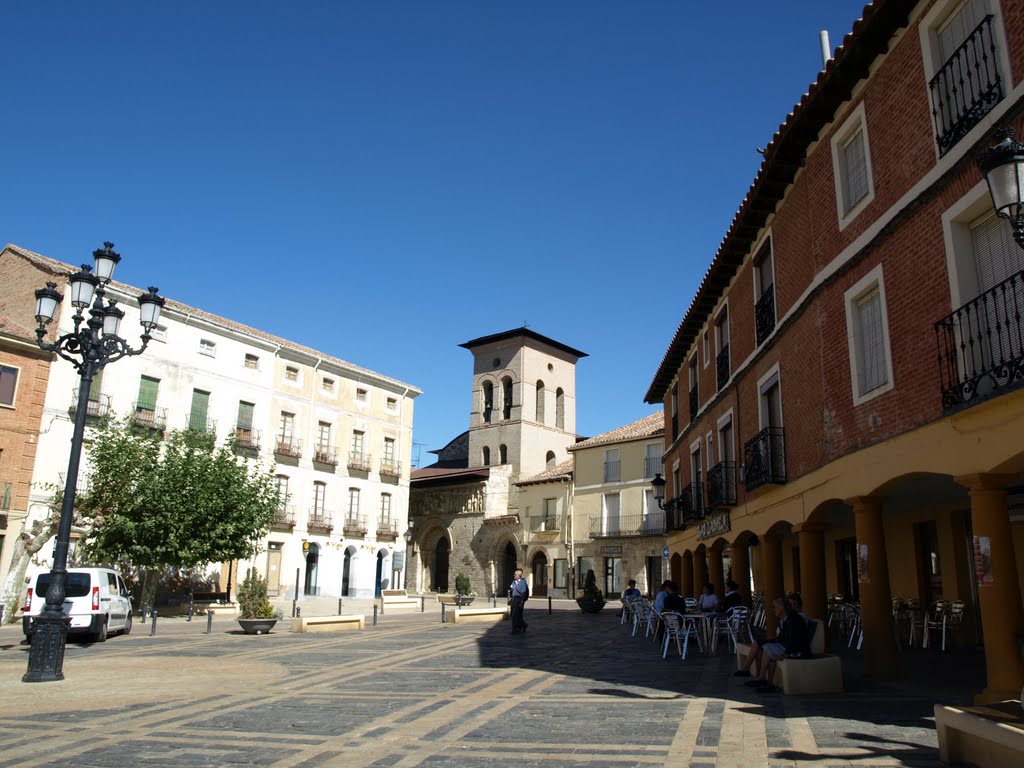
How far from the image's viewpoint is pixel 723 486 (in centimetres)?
1841

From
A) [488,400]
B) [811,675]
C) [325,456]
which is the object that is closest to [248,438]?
[325,456]

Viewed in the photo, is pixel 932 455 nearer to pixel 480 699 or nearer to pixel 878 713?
pixel 878 713

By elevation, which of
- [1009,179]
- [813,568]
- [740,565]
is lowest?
[813,568]

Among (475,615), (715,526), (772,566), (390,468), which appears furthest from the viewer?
(390,468)

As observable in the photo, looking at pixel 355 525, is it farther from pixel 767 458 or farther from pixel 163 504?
pixel 767 458

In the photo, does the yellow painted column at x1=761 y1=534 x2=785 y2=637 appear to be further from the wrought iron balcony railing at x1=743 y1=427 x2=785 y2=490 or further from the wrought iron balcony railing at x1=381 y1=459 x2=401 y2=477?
the wrought iron balcony railing at x1=381 y1=459 x2=401 y2=477

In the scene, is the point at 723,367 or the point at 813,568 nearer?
the point at 813,568

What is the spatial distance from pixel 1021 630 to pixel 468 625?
19.3m

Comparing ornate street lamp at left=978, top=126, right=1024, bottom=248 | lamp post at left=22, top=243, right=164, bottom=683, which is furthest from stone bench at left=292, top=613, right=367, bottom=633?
ornate street lamp at left=978, top=126, right=1024, bottom=248

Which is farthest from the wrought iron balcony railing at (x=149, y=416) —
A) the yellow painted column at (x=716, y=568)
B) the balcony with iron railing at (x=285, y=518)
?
the yellow painted column at (x=716, y=568)

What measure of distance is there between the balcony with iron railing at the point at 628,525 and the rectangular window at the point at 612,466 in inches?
86.4

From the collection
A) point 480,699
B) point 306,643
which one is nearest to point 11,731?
point 480,699

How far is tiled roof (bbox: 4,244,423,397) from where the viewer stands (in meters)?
31.7

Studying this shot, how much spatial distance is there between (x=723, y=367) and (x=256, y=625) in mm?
13347
